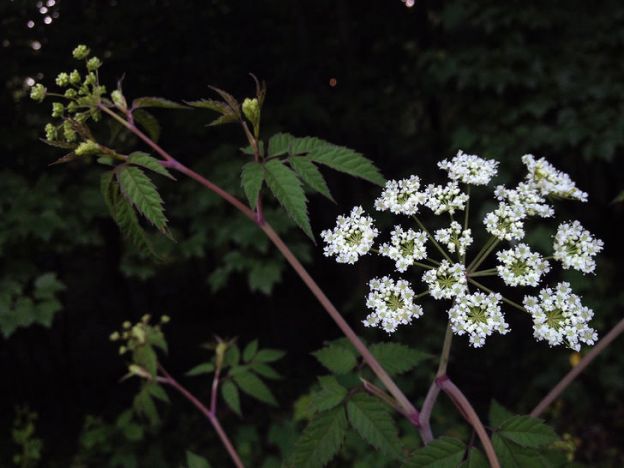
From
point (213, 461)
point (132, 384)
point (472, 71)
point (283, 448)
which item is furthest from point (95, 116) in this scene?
point (132, 384)

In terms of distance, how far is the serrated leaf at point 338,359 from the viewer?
1.55 m

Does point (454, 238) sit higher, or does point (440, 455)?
point (454, 238)

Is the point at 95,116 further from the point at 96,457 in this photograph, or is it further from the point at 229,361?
the point at 96,457

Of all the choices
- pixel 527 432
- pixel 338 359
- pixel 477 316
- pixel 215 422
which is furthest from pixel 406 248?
pixel 215 422

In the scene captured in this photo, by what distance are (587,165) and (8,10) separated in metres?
4.24

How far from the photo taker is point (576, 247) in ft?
3.81

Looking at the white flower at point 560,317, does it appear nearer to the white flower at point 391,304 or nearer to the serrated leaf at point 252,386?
the white flower at point 391,304

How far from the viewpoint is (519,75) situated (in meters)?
3.64

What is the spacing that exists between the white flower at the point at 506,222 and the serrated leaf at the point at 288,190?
0.36 meters

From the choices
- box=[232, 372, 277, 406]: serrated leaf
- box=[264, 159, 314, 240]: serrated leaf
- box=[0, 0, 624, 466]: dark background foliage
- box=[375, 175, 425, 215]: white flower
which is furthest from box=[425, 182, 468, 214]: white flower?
box=[0, 0, 624, 466]: dark background foliage

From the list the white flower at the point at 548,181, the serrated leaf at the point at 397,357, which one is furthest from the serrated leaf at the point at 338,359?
the white flower at the point at 548,181

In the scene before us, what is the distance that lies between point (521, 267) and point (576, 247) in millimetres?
159

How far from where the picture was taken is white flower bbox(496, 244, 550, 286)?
107cm

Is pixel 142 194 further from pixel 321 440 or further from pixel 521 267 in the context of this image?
pixel 521 267
